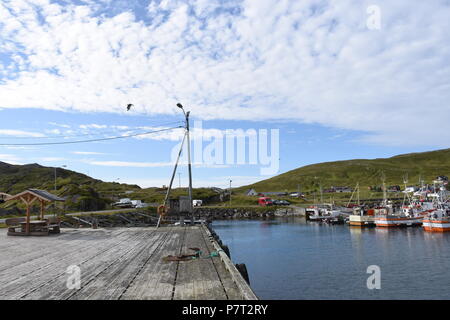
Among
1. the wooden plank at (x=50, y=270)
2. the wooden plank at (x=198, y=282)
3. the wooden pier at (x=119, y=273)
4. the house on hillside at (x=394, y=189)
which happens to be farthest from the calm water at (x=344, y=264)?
the house on hillside at (x=394, y=189)

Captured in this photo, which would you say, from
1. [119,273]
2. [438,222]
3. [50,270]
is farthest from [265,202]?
[119,273]

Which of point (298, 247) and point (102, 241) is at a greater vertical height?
point (102, 241)

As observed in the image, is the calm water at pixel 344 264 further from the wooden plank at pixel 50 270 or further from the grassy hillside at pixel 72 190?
the grassy hillside at pixel 72 190

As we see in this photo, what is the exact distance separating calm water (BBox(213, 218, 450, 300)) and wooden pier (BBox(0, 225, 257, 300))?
49.7 ft

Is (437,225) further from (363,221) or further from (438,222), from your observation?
(363,221)

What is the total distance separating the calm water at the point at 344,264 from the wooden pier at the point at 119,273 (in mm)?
15155

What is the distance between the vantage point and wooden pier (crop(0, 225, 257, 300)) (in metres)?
10.3

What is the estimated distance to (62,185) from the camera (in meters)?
106

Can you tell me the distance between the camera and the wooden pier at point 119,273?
10.3 metres

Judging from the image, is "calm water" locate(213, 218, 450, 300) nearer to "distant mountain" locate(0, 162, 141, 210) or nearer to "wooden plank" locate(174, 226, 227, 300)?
"wooden plank" locate(174, 226, 227, 300)
